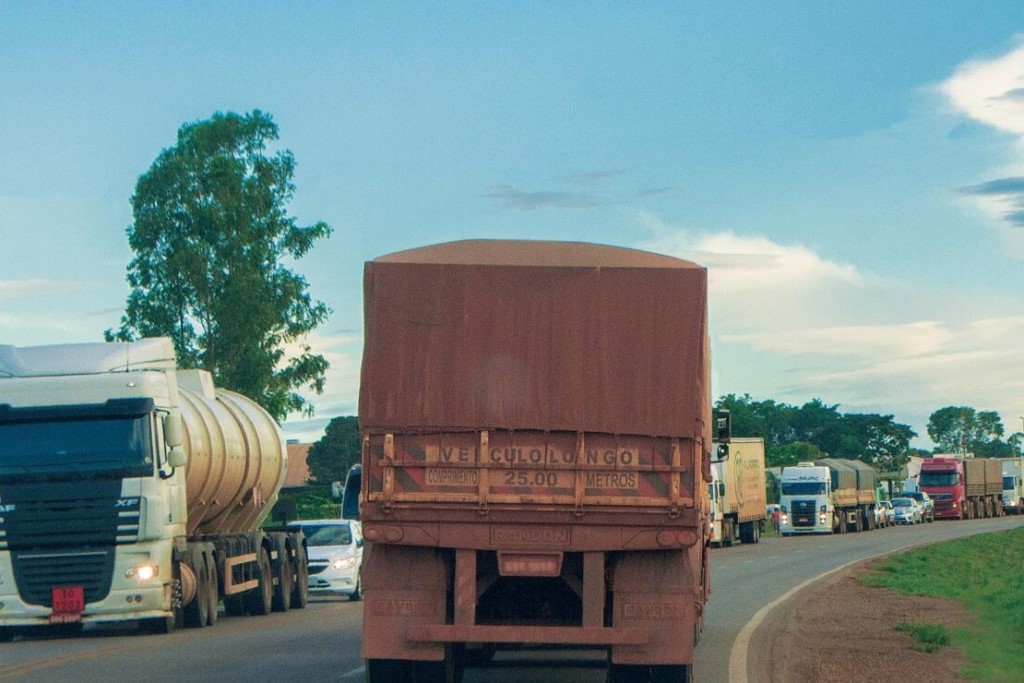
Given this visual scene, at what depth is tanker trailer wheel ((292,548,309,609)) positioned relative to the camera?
93.3 ft

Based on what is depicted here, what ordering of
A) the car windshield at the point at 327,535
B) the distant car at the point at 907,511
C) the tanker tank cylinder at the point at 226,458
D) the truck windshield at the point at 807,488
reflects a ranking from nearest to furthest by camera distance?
the tanker tank cylinder at the point at 226,458 → the car windshield at the point at 327,535 → the truck windshield at the point at 807,488 → the distant car at the point at 907,511

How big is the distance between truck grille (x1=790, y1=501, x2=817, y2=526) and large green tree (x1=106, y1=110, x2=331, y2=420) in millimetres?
24547

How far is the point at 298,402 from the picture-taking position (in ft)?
190

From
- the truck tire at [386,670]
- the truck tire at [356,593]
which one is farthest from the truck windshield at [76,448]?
the truck tire at [356,593]

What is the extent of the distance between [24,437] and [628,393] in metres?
Answer: 10.7

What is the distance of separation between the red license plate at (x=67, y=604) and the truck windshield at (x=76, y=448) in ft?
4.75

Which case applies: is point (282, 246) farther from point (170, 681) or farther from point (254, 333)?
point (170, 681)

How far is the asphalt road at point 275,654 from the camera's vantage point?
15242mm

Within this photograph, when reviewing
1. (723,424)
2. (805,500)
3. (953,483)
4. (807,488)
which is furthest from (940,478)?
(723,424)

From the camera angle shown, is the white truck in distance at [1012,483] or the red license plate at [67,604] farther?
the white truck in distance at [1012,483]

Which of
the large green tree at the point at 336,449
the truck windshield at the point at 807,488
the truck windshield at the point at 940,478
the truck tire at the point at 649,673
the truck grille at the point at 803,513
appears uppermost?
the large green tree at the point at 336,449

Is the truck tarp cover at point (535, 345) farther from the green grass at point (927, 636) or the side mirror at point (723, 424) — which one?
the green grass at point (927, 636)

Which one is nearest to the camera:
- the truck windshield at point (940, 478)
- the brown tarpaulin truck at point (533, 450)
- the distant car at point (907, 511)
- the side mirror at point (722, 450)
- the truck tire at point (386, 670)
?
the brown tarpaulin truck at point (533, 450)

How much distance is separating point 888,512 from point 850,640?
71.4 meters
